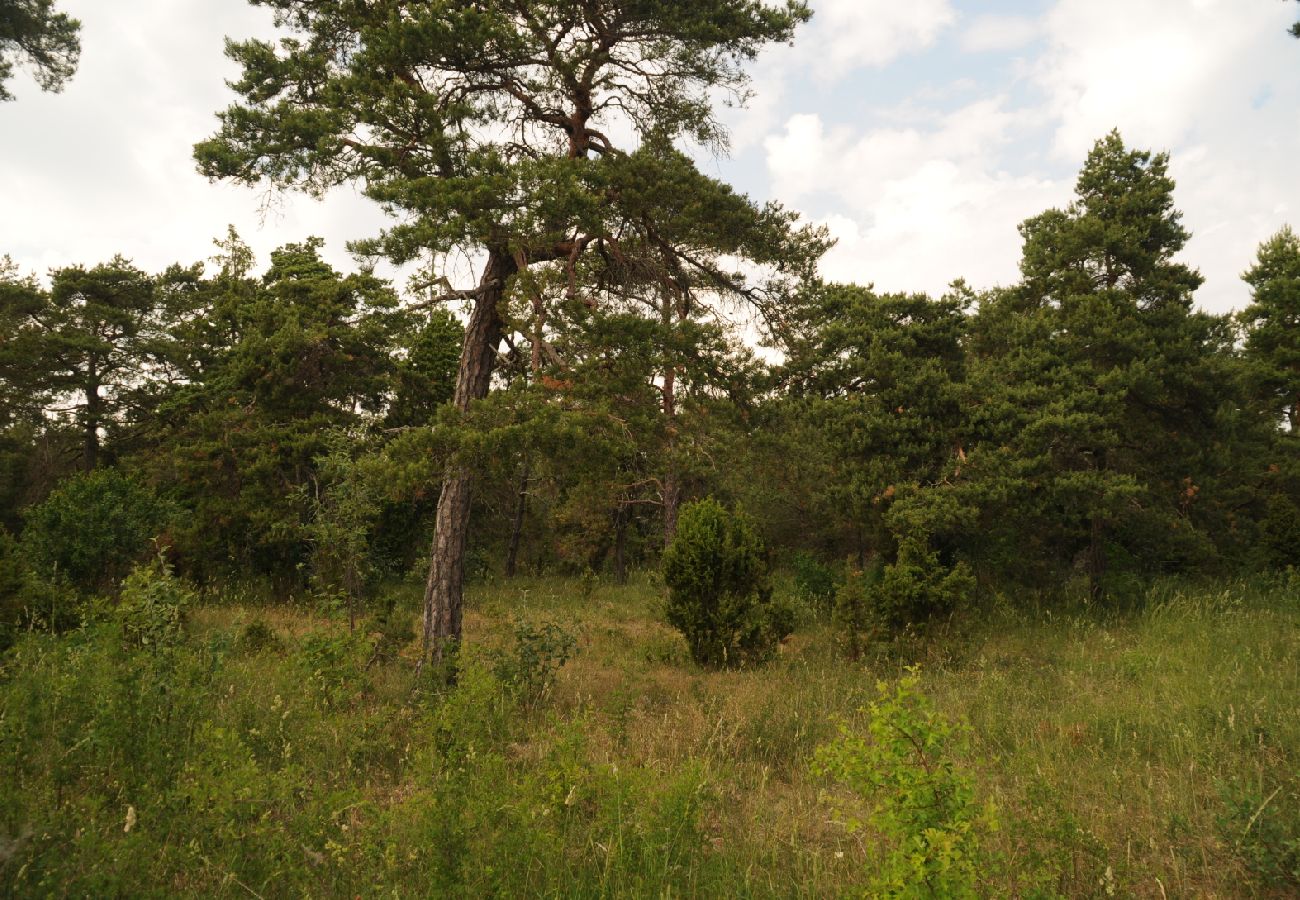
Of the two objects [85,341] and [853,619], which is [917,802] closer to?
[853,619]

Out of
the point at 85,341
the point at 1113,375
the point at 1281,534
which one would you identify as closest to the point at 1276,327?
the point at 1281,534

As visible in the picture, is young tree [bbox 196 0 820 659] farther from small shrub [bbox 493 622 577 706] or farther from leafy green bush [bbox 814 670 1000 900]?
leafy green bush [bbox 814 670 1000 900]

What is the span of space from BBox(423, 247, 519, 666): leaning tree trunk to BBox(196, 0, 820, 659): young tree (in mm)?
20

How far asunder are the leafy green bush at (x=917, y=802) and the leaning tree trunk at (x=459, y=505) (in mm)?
5563

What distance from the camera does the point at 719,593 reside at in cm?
989

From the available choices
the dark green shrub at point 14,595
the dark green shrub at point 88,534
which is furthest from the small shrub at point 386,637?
the dark green shrub at point 88,534

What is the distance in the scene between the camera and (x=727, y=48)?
27.2 ft

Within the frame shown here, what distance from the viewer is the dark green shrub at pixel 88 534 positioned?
37.7 feet

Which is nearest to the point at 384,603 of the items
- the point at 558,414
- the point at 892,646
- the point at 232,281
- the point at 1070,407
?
the point at 558,414

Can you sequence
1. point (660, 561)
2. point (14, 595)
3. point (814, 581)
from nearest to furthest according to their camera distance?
point (14, 595), point (660, 561), point (814, 581)

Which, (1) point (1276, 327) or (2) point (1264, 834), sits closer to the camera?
(2) point (1264, 834)

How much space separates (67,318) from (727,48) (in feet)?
84.1

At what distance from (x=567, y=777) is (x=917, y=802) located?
6.95ft

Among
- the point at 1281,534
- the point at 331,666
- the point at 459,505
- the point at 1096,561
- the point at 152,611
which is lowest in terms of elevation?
the point at 331,666
